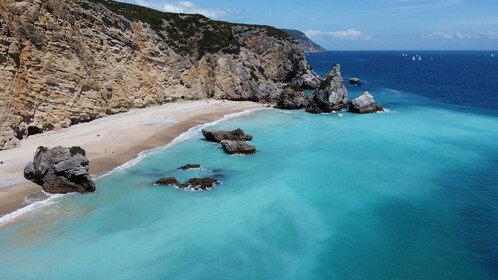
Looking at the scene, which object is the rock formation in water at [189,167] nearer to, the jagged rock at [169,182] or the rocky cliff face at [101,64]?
the jagged rock at [169,182]

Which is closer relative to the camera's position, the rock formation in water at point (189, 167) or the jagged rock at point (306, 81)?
the rock formation in water at point (189, 167)

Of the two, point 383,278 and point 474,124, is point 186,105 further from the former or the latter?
point 383,278

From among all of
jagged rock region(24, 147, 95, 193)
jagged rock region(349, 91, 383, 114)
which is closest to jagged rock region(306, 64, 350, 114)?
jagged rock region(349, 91, 383, 114)

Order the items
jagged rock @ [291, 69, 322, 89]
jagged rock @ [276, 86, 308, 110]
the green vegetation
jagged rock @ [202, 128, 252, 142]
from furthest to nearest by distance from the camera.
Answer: jagged rock @ [291, 69, 322, 89]
the green vegetation
jagged rock @ [276, 86, 308, 110]
jagged rock @ [202, 128, 252, 142]

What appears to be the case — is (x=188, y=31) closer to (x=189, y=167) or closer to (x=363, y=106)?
(x=363, y=106)

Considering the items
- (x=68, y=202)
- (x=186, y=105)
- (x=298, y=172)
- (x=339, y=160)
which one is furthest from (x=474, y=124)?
(x=68, y=202)

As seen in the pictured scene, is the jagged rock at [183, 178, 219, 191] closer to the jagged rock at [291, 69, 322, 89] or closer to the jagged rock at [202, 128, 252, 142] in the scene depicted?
the jagged rock at [202, 128, 252, 142]

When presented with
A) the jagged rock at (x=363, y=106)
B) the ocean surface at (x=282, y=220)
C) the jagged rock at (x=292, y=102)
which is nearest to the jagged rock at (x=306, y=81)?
the jagged rock at (x=292, y=102)
